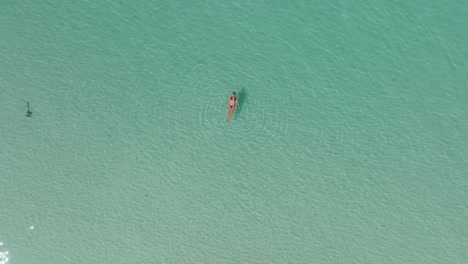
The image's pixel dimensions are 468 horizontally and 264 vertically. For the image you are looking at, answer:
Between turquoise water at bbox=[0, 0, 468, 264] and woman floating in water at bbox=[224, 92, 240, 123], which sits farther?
woman floating in water at bbox=[224, 92, 240, 123]

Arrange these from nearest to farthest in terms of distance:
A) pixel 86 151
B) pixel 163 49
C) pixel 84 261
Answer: pixel 84 261 → pixel 86 151 → pixel 163 49

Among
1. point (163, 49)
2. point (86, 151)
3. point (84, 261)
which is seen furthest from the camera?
point (163, 49)

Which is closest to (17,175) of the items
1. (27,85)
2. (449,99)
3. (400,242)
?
(27,85)

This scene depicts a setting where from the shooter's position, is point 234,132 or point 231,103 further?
point 234,132

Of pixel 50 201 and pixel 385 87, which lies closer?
pixel 50 201

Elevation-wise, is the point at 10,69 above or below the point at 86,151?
above

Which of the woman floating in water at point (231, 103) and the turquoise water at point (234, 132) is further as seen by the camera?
the woman floating in water at point (231, 103)

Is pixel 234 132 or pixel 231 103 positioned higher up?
pixel 231 103

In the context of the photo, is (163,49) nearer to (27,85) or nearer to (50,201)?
(27,85)
